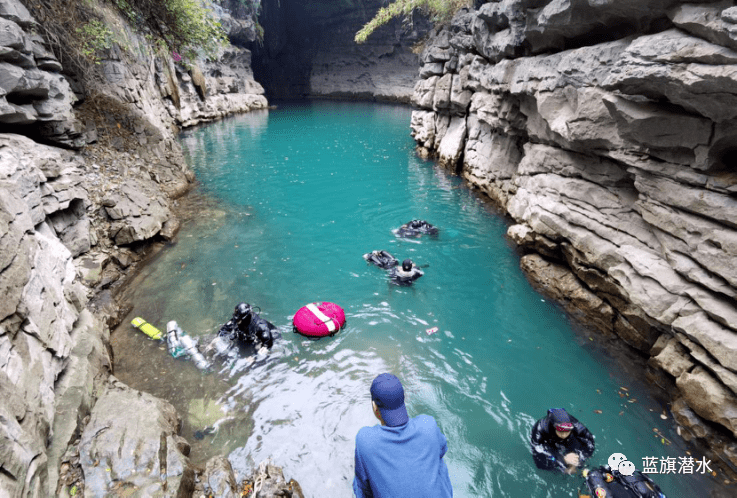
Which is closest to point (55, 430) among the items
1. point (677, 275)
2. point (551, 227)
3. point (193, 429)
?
point (193, 429)

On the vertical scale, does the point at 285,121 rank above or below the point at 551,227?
below

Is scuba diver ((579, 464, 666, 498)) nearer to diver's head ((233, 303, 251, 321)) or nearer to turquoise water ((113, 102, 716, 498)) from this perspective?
turquoise water ((113, 102, 716, 498))

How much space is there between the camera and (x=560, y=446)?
4.89 m

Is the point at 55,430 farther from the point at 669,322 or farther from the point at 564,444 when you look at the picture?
the point at 669,322

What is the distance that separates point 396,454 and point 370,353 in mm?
4510

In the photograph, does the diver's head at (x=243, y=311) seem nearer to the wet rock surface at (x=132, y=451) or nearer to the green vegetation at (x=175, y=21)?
the wet rock surface at (x=132, y=451)

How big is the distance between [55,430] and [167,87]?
Answer: 2597 centimetres

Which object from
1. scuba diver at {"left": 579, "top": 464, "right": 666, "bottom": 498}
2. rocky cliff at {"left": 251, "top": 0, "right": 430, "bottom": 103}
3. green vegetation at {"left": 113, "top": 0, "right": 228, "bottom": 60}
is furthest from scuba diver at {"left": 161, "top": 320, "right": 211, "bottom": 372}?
rocky cliff at {"left": 251, "top": 0, "right": 430, "bottom": 103}

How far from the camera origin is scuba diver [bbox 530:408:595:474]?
188 inches

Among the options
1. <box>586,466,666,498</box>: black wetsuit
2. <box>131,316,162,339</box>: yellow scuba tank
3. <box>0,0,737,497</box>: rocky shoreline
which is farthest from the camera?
<box>131,316,162,339</box>: yellow scuba tank

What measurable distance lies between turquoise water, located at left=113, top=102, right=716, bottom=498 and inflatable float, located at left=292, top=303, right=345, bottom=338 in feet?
0.71

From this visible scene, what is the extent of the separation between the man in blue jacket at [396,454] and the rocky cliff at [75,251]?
275 centimetres

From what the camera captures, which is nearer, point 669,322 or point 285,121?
point 669,322

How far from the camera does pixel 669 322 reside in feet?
18.9
